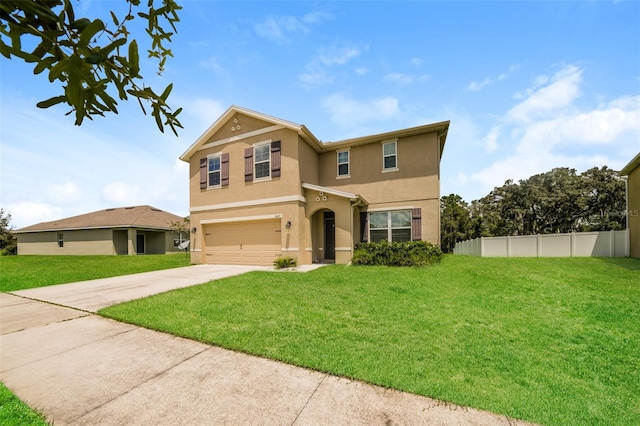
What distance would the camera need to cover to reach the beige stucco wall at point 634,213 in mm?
11984

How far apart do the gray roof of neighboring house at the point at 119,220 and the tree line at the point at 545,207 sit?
26.5m

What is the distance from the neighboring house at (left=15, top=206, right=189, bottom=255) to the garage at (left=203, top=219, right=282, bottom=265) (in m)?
12.1

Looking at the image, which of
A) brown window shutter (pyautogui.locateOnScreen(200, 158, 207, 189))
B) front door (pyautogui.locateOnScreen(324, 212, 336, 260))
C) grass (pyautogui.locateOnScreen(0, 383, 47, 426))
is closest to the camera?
grass (pyautogui.locateOnScreen(0, 383, 47, 426))

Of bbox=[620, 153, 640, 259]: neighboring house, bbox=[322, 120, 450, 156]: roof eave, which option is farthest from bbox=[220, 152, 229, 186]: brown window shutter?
bbox=[620, 153, 640, 259]: neighboring house

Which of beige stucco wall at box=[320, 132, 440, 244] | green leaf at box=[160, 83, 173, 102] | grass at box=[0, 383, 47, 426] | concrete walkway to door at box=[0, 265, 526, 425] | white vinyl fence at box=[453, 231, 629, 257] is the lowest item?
concrete walkway to door at box=[0, 265, 526, 425]

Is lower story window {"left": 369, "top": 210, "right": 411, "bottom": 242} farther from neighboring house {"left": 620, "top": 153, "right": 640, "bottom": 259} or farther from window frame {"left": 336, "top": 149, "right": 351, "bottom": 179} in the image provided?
neighboring house {"left": 620, "top": 153, "right": 640, "bottom": 259}

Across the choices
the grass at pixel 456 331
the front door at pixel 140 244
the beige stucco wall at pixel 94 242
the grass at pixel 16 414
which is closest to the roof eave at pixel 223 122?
the grass at pixel 456 331

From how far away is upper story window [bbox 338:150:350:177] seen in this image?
47.2 ft

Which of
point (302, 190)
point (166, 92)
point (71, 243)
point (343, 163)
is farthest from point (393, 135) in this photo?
point (71, 243)

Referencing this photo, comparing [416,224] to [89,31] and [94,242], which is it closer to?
[89,31]

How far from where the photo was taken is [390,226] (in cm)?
1309

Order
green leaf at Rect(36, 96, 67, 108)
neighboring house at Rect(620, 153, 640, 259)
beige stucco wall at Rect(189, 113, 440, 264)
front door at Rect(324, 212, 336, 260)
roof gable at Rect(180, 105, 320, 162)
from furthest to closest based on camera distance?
front door at Rect(324, 212, 336, 260)
roof gable at Rect(180, 105, 320, 162)
beige stucco wall at Rect(189, 113, 440, 264)
neighboring house at Rect(620, 153, 640, 259)
green leaf at Rect(36, 96, 67, 108)

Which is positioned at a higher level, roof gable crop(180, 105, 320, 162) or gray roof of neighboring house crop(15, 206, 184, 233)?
roof gable crop(180, 105, 320, 162)

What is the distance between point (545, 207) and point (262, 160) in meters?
28.0
